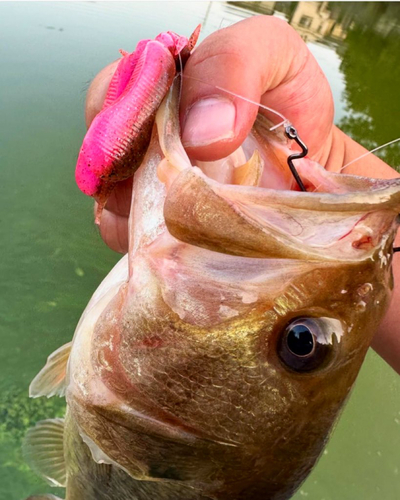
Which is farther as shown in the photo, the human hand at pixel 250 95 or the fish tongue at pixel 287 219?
the human hand at pixel 250 95

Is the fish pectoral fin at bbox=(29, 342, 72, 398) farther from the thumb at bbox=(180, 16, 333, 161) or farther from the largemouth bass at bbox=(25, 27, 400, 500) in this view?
the thumb at bbox=(180, 16, 333, 161)

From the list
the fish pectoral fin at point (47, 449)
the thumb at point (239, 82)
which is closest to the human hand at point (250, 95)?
the thumb at point (239, 82)

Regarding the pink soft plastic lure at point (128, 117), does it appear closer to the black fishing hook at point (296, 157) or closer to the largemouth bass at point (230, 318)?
the largemouth bass at point (230, 318)

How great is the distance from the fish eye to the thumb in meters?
0.42

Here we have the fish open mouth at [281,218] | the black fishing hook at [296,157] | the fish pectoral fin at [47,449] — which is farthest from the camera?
the fish pectoral fin at [47,449]

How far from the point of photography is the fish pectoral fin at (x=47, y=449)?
5.57ft

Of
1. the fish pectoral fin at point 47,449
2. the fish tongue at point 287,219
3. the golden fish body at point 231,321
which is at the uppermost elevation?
the fish tongue at point 287,219

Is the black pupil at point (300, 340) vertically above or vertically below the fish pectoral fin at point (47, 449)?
above

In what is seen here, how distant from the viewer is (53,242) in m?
3.78

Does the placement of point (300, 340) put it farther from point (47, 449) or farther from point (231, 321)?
point (47, 449)

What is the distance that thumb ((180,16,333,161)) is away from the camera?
3.29ft

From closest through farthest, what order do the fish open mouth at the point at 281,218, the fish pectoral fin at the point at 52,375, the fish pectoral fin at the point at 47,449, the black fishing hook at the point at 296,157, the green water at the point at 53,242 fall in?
the fish open mouth at the point at 281,218 → the black fishing hook at the point at 296,157 → the fish pectoral fin at the point at 52,375 → the fish pectoral fin at the point at 47,449 → the green water at the point at 53,242

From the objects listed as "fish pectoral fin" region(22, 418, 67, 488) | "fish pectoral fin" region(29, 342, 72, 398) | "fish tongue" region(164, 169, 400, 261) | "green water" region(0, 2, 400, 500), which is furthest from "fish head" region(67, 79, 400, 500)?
"green water" region(0, 2, 400, 500)

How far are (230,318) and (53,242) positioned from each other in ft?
10.5
